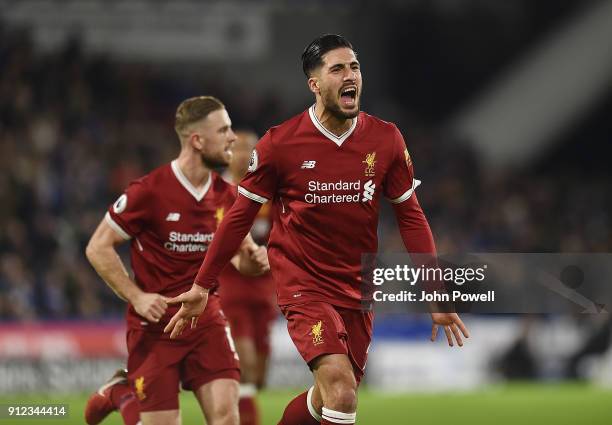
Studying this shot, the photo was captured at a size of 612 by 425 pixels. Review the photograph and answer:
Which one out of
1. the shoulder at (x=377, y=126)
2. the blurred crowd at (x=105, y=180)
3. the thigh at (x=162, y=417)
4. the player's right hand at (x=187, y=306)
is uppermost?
the blurred crowd at (x=105, y=180)

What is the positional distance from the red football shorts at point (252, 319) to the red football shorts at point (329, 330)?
3.09 meters

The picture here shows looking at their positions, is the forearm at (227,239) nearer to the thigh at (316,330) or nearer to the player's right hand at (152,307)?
the thigh at (316,330)

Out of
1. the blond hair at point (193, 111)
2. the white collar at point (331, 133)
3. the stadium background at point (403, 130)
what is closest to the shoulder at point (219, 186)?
the blond hair at point (193, 111)

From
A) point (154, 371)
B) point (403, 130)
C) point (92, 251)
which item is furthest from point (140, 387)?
point (403, 130)

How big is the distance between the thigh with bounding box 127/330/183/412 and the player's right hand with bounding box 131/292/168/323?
25 centimetres

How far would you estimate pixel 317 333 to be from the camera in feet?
19.6

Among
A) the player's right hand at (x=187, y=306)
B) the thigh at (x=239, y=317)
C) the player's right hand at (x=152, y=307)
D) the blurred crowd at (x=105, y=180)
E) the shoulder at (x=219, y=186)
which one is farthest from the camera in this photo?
the blurred crowd at (x=105, y=180)

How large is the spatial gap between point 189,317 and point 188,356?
89 centimetres

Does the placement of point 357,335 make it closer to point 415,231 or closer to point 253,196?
point 415,231

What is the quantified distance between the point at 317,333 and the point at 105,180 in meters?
11.5

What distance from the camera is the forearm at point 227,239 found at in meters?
6.16

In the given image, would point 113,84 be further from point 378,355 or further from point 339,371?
point 339,371

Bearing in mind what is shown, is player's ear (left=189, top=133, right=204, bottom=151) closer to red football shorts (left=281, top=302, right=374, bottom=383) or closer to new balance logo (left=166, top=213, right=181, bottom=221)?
new balance logo (left=166, top=213, right=181, bottom=221)

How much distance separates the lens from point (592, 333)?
1650cm
